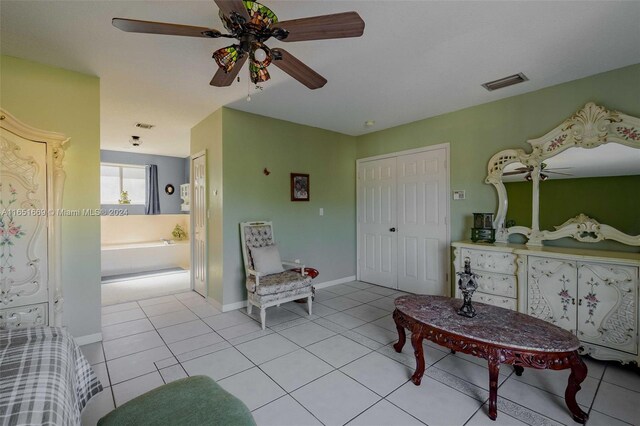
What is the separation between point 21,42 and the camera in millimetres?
2221

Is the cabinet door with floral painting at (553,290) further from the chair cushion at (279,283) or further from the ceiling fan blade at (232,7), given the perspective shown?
the ceiling fan blade at (232,7)

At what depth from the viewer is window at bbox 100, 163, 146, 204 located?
270 inches

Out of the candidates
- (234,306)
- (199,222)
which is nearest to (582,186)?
(234,306)

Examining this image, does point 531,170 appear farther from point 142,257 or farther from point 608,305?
point 142,257

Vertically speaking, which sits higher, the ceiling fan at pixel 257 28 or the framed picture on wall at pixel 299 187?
the ceiling fan at pixel 257 28

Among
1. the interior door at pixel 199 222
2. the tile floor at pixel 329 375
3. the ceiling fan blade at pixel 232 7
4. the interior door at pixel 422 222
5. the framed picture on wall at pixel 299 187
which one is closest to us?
the ceiling fan blade at pixel 232 7

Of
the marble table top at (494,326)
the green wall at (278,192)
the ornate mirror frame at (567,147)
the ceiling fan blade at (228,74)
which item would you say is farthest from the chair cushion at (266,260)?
the ornate mirror frame at (567,147)

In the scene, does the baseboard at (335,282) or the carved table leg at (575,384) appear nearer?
the carved table leg at (575,384)

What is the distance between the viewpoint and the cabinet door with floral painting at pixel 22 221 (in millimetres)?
2027

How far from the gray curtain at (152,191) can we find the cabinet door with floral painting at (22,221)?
535cm

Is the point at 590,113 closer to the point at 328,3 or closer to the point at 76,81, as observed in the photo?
the point at 328,3

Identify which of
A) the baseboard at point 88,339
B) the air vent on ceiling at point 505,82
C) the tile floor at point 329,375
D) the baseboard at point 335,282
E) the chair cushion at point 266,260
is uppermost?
the air vent on ceiling at point 505,82

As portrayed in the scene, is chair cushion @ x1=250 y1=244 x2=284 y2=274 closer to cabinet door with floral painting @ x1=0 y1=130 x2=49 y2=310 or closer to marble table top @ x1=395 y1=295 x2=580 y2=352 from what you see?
marble table top @ x1=395 y1=295 x2=580 y2=352

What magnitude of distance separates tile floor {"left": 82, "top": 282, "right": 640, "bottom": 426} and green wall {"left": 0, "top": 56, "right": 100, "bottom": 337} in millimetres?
470
